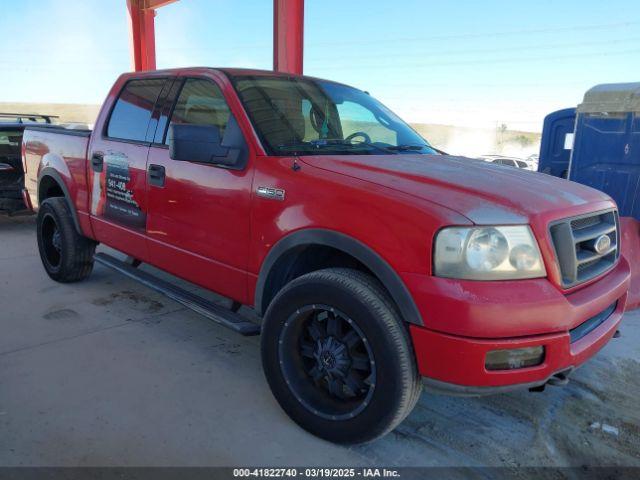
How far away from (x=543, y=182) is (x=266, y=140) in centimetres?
149

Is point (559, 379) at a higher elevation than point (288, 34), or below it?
below

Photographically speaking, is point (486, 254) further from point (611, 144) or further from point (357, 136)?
point (611, 144)

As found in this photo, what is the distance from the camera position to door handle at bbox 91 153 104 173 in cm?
389

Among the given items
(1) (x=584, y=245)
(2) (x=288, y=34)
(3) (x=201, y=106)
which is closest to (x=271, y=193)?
(3) (x=201, y=106)

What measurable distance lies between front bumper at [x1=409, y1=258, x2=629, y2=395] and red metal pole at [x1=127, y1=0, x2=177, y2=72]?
600 inches

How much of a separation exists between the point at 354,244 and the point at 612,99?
17.7 feet

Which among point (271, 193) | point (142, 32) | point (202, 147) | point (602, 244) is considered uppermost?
point (142, 32)

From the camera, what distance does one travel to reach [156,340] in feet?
11.7

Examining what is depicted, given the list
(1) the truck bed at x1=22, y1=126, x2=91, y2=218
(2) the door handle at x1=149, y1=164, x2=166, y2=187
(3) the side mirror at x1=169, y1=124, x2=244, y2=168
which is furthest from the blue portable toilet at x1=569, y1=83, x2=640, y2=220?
(1) the truck bed at x1=22, y1=126, x2=91, y2=218

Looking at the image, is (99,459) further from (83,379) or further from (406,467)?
(406,467)

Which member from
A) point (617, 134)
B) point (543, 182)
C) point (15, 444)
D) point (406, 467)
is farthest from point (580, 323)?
point (617, 134)

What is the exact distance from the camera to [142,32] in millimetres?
15297

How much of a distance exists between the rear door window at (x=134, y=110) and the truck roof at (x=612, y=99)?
5.25 meters

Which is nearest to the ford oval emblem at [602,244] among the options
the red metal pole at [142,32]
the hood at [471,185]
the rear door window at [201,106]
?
the hood at [471,185]
